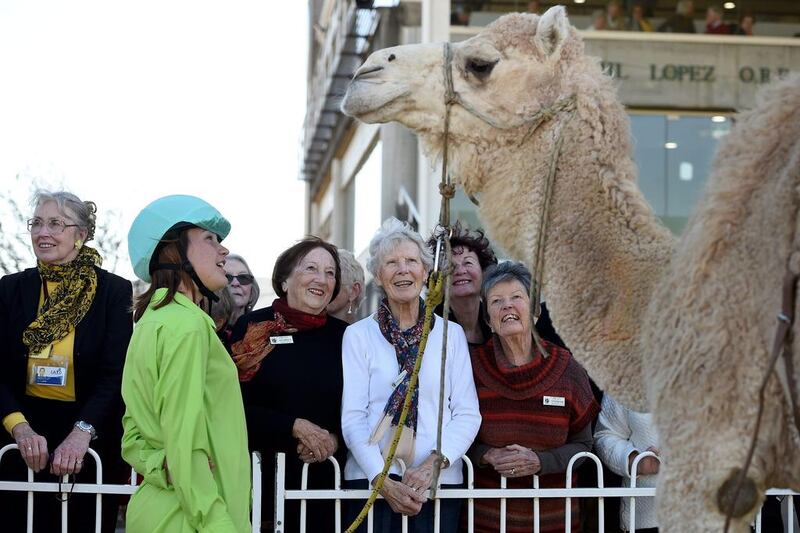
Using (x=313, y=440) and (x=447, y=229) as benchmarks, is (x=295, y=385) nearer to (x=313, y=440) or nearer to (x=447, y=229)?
(x=313, y=440)

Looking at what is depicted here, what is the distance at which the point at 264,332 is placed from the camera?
5.27 meters

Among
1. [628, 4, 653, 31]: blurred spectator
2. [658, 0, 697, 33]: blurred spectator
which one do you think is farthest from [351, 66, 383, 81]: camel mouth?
[658, 0, 697, 33]: blurred spectator

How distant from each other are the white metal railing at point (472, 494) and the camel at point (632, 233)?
146cm

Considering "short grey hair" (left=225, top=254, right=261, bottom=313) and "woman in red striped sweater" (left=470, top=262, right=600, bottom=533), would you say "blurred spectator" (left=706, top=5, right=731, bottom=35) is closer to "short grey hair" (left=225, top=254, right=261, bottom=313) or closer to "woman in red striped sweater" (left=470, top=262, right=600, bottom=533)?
"short grey hair" (left=225, top=254, right=261, bottom=313)

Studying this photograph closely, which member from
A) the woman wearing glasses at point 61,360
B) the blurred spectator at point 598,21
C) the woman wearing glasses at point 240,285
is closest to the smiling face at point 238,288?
the woman wearing glasses at point 240,285

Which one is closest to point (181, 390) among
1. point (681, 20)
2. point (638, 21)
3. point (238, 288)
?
point (238, 288)

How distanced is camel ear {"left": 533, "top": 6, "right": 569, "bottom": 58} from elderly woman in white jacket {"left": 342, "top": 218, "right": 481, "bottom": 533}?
1.61 m

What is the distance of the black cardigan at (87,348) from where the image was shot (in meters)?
5.06

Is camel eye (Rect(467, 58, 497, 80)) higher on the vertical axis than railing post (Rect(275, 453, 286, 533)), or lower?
higher

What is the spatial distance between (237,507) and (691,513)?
1686 mm

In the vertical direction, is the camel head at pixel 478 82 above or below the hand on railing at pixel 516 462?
above

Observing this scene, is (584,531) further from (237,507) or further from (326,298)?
(237,507)

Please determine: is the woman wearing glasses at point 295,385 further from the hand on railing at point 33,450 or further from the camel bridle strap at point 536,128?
the camel bridle strap at point 536,128

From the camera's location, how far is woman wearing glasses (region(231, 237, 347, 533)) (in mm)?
4973
